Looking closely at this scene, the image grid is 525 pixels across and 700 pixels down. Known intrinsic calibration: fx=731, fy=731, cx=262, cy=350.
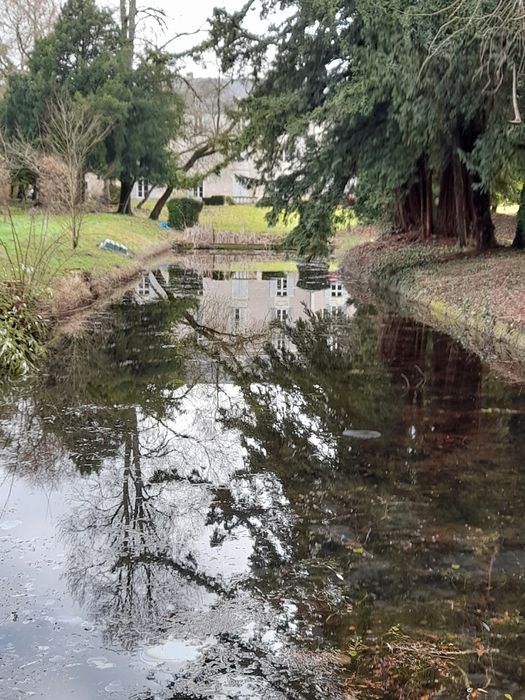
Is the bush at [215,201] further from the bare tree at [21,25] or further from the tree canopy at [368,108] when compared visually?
the tree canopy at [368,108]

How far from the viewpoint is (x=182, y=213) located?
139 feet

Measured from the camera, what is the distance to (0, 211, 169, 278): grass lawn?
16422mm

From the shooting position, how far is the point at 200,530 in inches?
221

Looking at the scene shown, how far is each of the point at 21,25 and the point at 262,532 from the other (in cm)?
4148

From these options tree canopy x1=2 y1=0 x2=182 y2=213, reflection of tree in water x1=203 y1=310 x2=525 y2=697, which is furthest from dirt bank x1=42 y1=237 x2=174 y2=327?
tree canopy x1=2 y1=0 x2=182 y2=213

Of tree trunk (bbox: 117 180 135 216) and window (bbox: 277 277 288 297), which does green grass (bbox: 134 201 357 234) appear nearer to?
tree trunk (bbox: 117 180 135 216)

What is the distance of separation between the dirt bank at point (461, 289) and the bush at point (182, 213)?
736 inches

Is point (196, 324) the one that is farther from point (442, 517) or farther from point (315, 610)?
point (315, 610)

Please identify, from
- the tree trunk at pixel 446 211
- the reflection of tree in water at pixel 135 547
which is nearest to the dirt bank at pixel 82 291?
the reflection of tree in water at pixel 135 547

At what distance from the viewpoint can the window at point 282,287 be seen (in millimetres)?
21625

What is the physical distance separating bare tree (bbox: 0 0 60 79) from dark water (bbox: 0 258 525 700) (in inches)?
1315

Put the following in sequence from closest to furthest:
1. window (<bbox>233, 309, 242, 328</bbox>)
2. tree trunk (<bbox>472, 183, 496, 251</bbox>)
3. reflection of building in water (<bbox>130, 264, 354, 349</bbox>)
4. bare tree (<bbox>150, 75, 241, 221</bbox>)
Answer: window (<bbox>233, 309, 242, 328</bbox>) → reflection of building in water (<bbox>130, 264, 354, 349</bbox>) → tree trunk (<bbox>472, 183, 496, 251</bbox>) → bare tree (<bbox>150, 75, 241, 221</bbox>)

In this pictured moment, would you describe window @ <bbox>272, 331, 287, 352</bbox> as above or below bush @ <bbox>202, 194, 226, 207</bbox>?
below

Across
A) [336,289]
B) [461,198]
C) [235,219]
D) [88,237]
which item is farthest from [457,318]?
[235,219]
